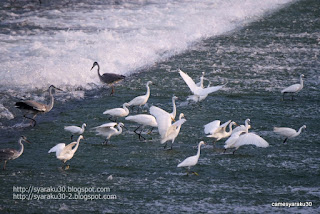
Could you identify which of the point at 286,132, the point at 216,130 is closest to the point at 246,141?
the point at 216,130

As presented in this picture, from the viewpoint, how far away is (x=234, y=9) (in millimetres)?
26672

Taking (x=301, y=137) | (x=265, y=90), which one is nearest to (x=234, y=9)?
(x=265, y=90)

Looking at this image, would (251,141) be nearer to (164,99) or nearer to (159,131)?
(159,131)

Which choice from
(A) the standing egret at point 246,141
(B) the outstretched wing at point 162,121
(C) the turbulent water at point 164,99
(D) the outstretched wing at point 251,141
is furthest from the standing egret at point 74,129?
(D) the outstretched wing at point 251,141

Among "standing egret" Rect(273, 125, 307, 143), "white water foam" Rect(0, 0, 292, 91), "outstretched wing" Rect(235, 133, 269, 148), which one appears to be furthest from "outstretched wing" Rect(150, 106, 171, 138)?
"white water foam" Rect(0, 0, 292, 91)

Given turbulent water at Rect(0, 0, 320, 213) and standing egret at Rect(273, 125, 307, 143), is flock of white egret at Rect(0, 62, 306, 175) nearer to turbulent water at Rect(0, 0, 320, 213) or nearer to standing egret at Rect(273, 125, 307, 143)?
standing egret at Rect(273, 125, 307, 143)

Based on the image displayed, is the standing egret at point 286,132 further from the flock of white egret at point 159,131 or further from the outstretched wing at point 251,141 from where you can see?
the outstretched wing at point 251,141

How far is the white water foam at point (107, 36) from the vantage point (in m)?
15.3

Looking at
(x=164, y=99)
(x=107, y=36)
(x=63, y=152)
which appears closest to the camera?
(x=63, y=152)

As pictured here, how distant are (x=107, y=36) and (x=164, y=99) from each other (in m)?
8.45

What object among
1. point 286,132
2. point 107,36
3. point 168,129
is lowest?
point 286,132

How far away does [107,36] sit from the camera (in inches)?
811

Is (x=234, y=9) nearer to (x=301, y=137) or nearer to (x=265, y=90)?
(x=265, y=90)

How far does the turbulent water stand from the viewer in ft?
26.2
